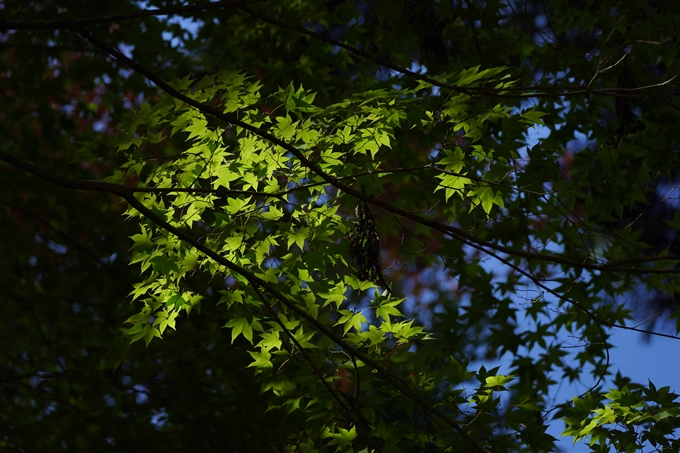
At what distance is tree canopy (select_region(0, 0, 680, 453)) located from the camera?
257 centimetres

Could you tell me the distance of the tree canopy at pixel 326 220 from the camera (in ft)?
8.43

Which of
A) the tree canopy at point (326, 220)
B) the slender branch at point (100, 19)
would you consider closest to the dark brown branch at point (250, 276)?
the tree canopy at point (326, 220)

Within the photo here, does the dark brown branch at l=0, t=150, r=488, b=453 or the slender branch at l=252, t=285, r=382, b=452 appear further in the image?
the slender branch at l=252, t=285, r=382, b=452

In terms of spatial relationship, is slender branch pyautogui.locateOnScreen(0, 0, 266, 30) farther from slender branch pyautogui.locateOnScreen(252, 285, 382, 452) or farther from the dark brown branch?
slender branch pyautogui.locateOnScreen(252, 285, 382, 452)

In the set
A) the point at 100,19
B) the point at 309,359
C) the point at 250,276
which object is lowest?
the point at 309,359

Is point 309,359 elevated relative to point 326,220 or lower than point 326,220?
lower

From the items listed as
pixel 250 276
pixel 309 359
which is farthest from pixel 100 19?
pixel 309 359

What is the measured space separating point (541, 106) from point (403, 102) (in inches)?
92.7

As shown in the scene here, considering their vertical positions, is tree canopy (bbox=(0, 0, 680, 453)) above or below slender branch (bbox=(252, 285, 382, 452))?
above

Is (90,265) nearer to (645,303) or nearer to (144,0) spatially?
Result: (144,0)

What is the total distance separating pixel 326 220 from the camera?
270 centimetres

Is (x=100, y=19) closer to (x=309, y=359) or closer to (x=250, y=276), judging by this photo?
(x=250, y=276)

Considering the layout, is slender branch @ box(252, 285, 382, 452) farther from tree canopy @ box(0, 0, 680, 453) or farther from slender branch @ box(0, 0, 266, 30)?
slender branch @ box(0, 0, 266, 30)

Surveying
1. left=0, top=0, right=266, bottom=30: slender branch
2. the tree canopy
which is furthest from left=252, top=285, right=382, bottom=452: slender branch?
left=0, top=0, right=266, bottom=30: slender branch
